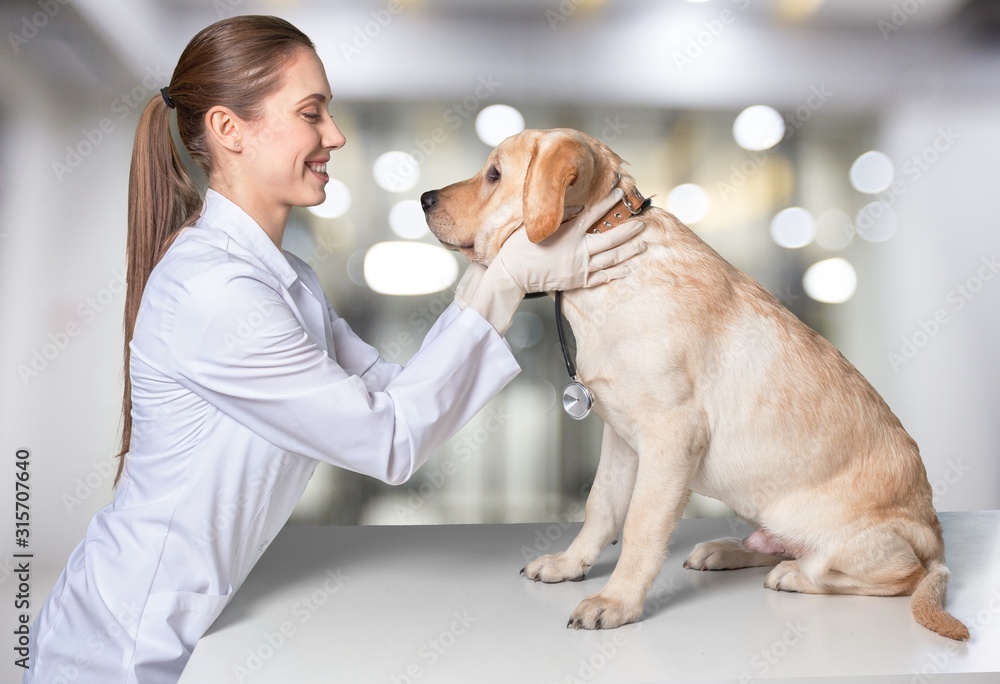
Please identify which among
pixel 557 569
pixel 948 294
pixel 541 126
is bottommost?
pixel 557 569

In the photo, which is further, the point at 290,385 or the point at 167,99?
the point at 167,99

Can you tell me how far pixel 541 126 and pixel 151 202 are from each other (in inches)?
96.3

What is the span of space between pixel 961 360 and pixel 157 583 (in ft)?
13.2

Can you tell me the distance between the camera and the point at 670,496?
168 centimetres

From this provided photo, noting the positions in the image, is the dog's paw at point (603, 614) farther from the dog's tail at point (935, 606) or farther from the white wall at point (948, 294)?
the white wall at point (948, 294)

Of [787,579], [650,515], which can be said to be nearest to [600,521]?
[650,515]

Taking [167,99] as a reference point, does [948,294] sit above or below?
below

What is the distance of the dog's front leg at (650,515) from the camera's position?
1.64m

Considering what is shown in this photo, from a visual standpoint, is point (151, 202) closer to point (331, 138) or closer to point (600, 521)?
point (331, 138)

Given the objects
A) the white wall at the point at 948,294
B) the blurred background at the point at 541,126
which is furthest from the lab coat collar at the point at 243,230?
the white wall at the point at 948,294

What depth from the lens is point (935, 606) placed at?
64.6 inches

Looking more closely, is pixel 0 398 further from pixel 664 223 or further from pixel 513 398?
pixel 664 223

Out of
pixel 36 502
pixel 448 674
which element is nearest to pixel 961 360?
pixel 448 674

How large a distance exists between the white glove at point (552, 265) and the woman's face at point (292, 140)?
0.43m
